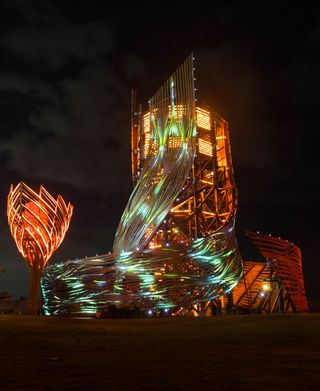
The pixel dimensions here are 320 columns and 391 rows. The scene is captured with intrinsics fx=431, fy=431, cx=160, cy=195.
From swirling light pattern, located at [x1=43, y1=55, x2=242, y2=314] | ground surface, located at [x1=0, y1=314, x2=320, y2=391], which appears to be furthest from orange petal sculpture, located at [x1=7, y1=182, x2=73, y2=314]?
ground surface, located at [x1=0, y1=314, x2=320, y2=391]

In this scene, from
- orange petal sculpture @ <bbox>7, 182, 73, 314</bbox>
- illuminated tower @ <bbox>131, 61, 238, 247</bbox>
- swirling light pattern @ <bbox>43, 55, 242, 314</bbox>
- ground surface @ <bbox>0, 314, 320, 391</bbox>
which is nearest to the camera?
ground surface @ <bbox>0, 314, 320, 391</bbox>

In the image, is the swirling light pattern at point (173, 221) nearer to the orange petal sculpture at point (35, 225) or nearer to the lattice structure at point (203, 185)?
the lattice structure at point (203, 185)

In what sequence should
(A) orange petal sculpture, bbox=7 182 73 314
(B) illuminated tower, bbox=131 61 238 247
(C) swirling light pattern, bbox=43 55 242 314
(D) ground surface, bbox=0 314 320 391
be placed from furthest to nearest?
1. (B) illuminated tower, bbox=131 61 238 247
2. (A) orange petal sculpture, bbox=7 182 73 314
3. (C) swirling light pattern, bbox=43 55 242 314
4. (D) ground surface, bbox=0 314 320 391

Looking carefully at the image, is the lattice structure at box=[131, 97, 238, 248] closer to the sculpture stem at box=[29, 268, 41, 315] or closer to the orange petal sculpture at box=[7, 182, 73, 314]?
the orange petal sculpture at box=[7, 182, 73, 314]

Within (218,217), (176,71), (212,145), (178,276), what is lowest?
(178,276)

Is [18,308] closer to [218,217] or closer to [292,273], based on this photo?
[218,217]

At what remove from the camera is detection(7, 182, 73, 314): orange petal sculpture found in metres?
27.2

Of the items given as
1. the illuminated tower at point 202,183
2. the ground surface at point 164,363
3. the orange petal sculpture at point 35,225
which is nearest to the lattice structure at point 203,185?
the illuminated tower at point 202,183

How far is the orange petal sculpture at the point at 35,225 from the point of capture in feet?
89.1

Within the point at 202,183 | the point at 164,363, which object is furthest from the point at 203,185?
the point at 164,363

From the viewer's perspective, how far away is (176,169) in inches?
1224

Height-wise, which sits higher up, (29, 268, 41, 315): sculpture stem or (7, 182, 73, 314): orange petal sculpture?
(7, 182, 73, 314): orange petal sculpture

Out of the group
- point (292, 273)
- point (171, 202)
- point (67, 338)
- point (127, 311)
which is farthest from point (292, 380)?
point (292, 273)

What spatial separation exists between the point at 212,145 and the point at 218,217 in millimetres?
6571
